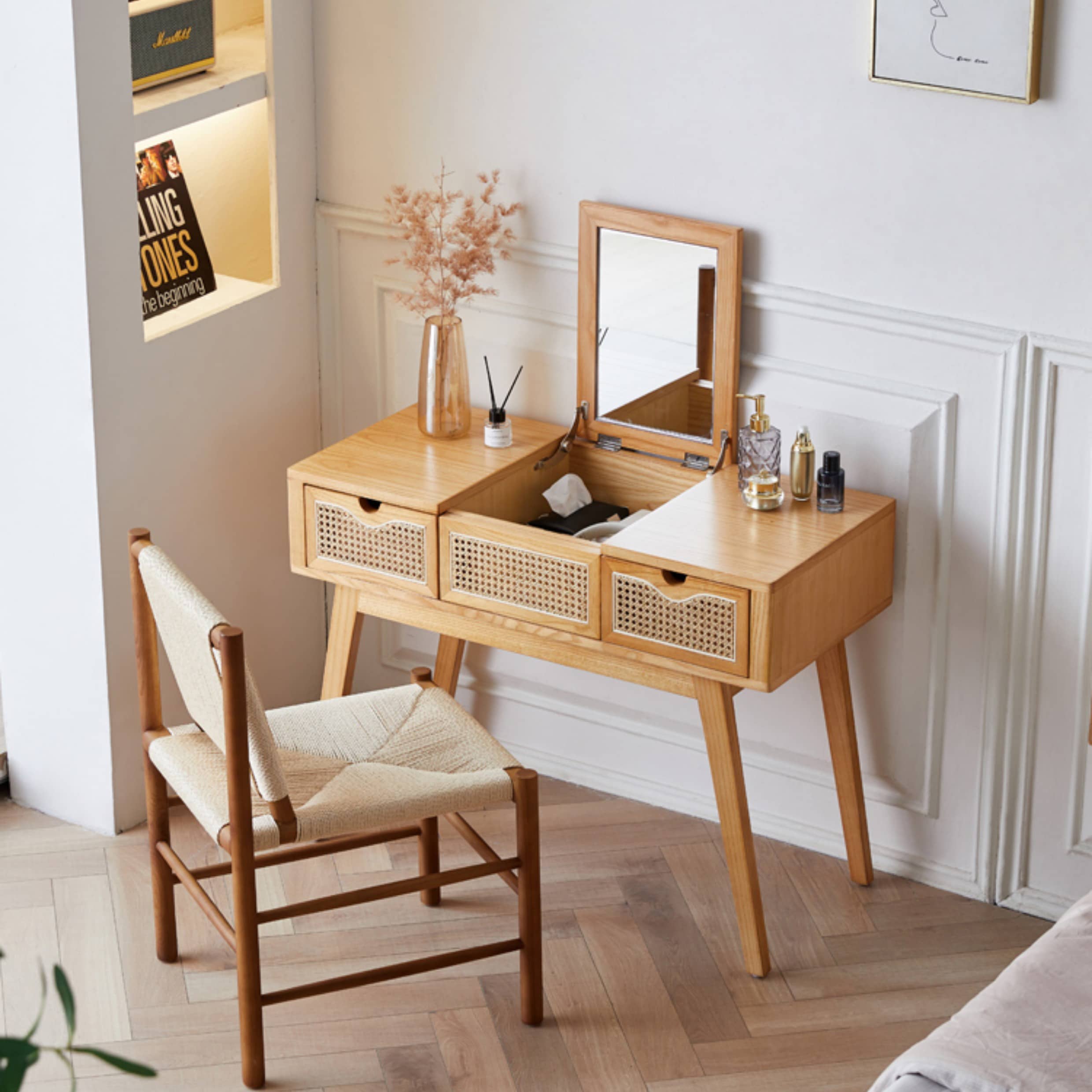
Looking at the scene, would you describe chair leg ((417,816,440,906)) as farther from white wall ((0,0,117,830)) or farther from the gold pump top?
the gold pump top

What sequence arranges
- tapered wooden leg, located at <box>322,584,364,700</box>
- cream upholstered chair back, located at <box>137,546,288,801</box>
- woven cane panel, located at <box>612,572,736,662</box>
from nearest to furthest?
cream upholstered chair back, located at <box>137,546,288,801</box>
woven cane panel, located at <box>612,572,736,662</box>
tapered wooden leg, located at <box>322,584,364,700</box>

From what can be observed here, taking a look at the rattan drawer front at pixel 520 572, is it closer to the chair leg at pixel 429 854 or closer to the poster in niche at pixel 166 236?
the chair leg at pixel 429 854

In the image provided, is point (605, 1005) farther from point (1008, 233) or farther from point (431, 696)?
point (1008, 233)

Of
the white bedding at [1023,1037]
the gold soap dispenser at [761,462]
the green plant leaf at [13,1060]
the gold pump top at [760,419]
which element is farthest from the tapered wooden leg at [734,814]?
the green plant leaf at [13,1060]

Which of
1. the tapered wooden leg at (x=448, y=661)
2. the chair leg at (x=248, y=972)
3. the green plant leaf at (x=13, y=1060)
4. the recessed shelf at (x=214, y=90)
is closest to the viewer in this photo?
the green plant leaf at (x=13, y=1060)

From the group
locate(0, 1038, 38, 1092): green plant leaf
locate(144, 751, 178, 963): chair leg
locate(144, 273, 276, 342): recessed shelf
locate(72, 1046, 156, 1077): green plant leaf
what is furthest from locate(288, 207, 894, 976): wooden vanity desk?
locate(0, 1038, 38, 1092): green plant leaf

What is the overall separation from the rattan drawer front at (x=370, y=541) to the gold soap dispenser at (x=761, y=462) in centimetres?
52

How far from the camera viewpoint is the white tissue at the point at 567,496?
281 centimetres

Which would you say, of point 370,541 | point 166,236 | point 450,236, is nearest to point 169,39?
point 166,236

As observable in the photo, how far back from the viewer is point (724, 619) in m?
2.39

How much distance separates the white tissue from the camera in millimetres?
2814

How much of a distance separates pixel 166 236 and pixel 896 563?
1429mm

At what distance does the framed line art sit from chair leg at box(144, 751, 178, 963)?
5.11 ft

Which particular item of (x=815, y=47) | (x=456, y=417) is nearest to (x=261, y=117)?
(x=456, y=417)
